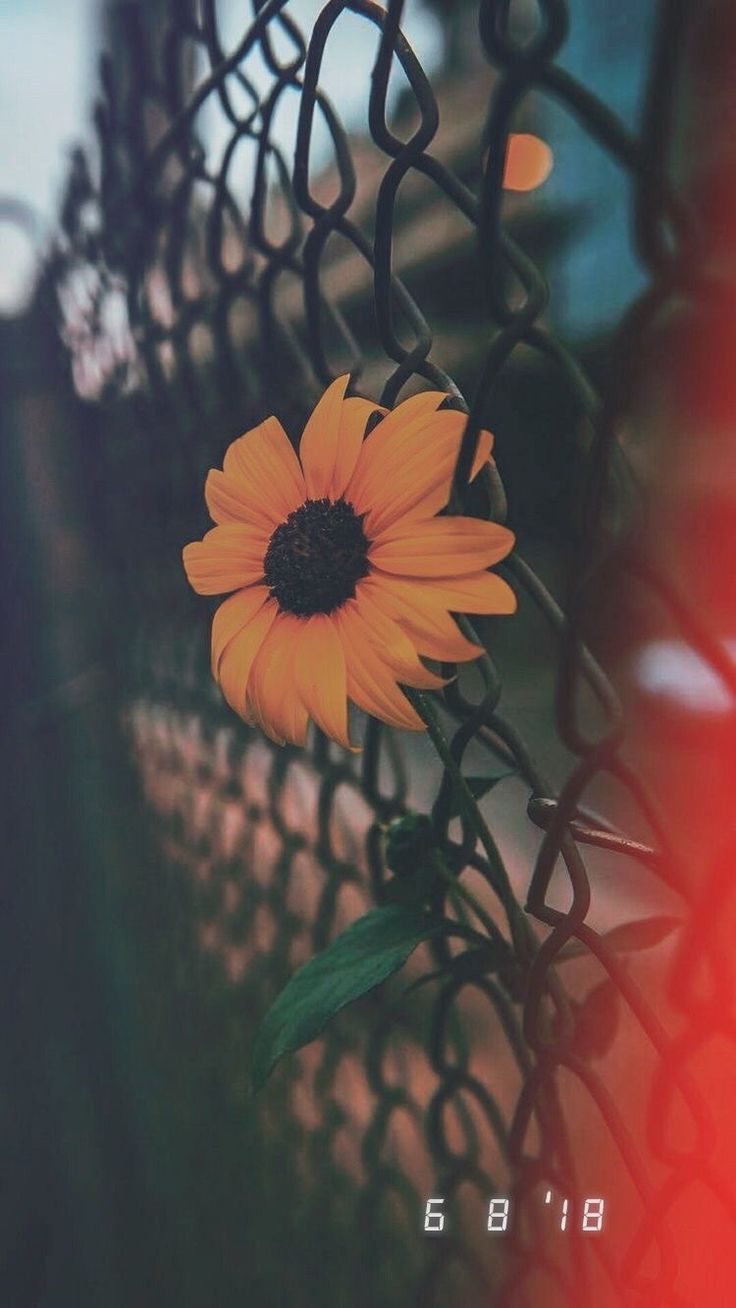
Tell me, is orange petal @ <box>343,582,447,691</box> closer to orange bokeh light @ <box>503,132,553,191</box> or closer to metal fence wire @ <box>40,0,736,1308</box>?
metal fence wire @ <box>40,0,736,1308</box>

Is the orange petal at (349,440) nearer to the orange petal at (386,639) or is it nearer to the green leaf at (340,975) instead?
the orange petal at (386,639)

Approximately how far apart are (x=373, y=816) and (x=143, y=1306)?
213 millimetres

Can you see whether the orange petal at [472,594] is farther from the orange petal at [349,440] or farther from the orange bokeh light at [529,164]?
the orange bokeh light at [529,164]

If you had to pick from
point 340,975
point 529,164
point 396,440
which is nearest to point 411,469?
point 396,440

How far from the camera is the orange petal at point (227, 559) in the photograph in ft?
0.79

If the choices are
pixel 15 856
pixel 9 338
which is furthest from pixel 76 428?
pixel 15 856

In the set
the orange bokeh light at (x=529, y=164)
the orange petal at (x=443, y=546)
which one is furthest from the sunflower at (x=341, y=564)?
the orange bokeh light at (x=529, y=164)

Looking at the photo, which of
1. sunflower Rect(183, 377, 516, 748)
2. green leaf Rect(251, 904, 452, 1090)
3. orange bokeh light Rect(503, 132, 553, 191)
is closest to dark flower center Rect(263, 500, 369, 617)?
sunflower Rect(183, 377, 516, 748)

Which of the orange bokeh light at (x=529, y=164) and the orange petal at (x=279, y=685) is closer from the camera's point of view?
the orange petal at (x=279, y=685)

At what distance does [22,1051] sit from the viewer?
507 mm

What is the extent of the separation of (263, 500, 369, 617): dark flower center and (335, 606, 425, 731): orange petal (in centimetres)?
1

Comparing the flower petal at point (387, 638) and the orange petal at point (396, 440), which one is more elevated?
the orange petal at point (396, 440)

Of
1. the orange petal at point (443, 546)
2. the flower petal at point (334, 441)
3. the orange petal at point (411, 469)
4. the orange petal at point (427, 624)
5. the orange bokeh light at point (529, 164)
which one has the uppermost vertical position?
the orange bokeh light at point (529, 164)

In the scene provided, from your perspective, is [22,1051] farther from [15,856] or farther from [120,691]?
[120,691]
